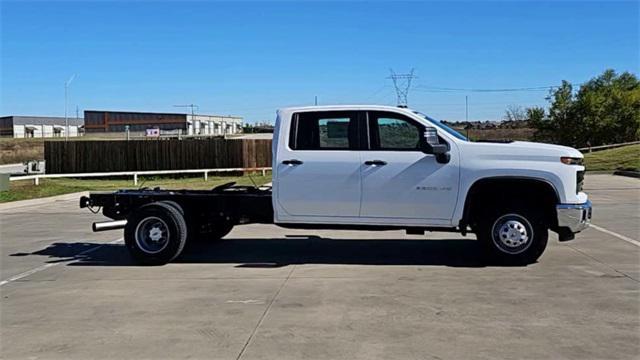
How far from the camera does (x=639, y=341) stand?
565 centimetres

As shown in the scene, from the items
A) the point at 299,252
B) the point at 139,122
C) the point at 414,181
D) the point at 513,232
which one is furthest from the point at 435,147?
the point at 139,122

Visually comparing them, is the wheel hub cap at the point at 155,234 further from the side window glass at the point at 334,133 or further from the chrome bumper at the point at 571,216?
the chrome bumper at the point at 571,216

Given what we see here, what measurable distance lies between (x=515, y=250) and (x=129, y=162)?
3419cm

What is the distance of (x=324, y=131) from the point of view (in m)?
9.21

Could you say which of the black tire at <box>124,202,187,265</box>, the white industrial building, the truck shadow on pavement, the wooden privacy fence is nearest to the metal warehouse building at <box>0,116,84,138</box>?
the white industrial building

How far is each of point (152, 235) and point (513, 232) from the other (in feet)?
16.6

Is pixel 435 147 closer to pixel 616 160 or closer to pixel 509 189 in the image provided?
pixel 509 189

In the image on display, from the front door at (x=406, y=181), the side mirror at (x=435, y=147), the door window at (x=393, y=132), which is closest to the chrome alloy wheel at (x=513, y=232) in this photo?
the front door at (x=406, y=181)

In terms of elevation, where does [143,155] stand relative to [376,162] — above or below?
above

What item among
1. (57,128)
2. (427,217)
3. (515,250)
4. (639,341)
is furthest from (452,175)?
(57,128)

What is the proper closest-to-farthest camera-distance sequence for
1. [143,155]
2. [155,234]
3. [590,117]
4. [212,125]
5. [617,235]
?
[155,234] < [617,235] < [143,155] < [590,117] < [212,125]

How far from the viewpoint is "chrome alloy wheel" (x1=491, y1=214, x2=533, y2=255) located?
8797mm

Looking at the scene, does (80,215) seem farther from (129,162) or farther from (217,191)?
(129,162)

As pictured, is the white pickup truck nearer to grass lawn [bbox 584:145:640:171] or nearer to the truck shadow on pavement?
the truck shadow on pavement
